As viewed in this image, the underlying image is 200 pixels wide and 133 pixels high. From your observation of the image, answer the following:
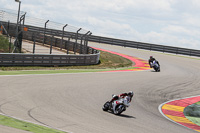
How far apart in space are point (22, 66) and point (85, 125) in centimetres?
1306

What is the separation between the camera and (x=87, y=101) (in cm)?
1176

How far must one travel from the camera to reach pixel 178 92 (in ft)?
56.7

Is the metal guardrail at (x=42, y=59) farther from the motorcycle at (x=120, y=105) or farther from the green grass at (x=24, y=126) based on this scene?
the green grass at (x=24, y=126)

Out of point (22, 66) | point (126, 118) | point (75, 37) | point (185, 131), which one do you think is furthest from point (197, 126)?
point (75, 37)

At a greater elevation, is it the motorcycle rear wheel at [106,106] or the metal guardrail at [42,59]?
the metal guardrail at [42,59]

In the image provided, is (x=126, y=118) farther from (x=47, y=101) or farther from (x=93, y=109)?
(x=47, y=101)

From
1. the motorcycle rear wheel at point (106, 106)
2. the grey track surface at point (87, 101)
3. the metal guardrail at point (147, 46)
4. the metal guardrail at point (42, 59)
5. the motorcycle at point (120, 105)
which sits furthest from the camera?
the metal guardrail at point (147, 46)

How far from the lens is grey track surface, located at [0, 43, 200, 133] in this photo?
28.2 ft

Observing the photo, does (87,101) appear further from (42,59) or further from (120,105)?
(42,59)

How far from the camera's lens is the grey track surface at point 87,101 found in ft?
28.2

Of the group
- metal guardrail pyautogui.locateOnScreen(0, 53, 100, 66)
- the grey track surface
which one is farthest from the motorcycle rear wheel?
metal guardrail pyautogui.locateOnScreen(0, 53, 100, 66)

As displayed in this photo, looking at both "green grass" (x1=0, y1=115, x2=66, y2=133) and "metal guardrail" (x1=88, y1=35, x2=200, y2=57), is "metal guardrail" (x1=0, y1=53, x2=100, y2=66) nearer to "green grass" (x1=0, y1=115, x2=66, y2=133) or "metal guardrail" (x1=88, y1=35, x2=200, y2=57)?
"green grass" (x1=0, y1=115, x2=66, y2=133)

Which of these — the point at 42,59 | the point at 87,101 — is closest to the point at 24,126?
the point at 87,101

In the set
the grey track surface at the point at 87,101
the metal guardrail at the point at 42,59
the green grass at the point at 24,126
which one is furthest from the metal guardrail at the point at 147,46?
the green grass at the point at 24,126
